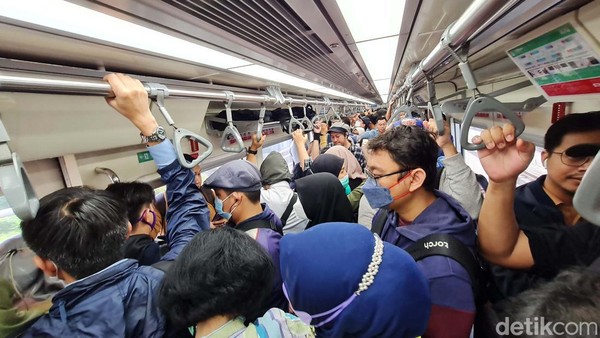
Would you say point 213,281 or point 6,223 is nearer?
point 213,281

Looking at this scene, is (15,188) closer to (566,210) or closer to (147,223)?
(147,223)

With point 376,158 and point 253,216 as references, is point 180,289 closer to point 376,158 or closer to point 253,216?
point 253,216

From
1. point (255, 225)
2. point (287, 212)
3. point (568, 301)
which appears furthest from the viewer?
point (287, 212)

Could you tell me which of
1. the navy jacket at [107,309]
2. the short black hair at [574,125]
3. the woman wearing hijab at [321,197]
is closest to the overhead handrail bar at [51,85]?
the navy jacket at [107,309]

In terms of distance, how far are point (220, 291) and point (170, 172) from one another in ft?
2.37

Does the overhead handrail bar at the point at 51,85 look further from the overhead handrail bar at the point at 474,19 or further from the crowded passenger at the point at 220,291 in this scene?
the overhead handrail bar at the point at 474,19

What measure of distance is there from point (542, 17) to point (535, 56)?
40 centimetres

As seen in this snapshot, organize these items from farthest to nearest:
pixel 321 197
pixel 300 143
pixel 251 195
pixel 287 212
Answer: pixel 300 143
pixel 321 197
pixel 287 212
pixel 251 195

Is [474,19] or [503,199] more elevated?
[474,19]

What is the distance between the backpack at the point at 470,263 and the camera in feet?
3.54

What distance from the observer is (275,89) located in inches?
121

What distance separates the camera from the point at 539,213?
138cm

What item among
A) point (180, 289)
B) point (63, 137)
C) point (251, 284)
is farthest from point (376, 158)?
point (63, 137)

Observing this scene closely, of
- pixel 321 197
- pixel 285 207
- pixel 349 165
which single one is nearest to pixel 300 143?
pixel 349 165
